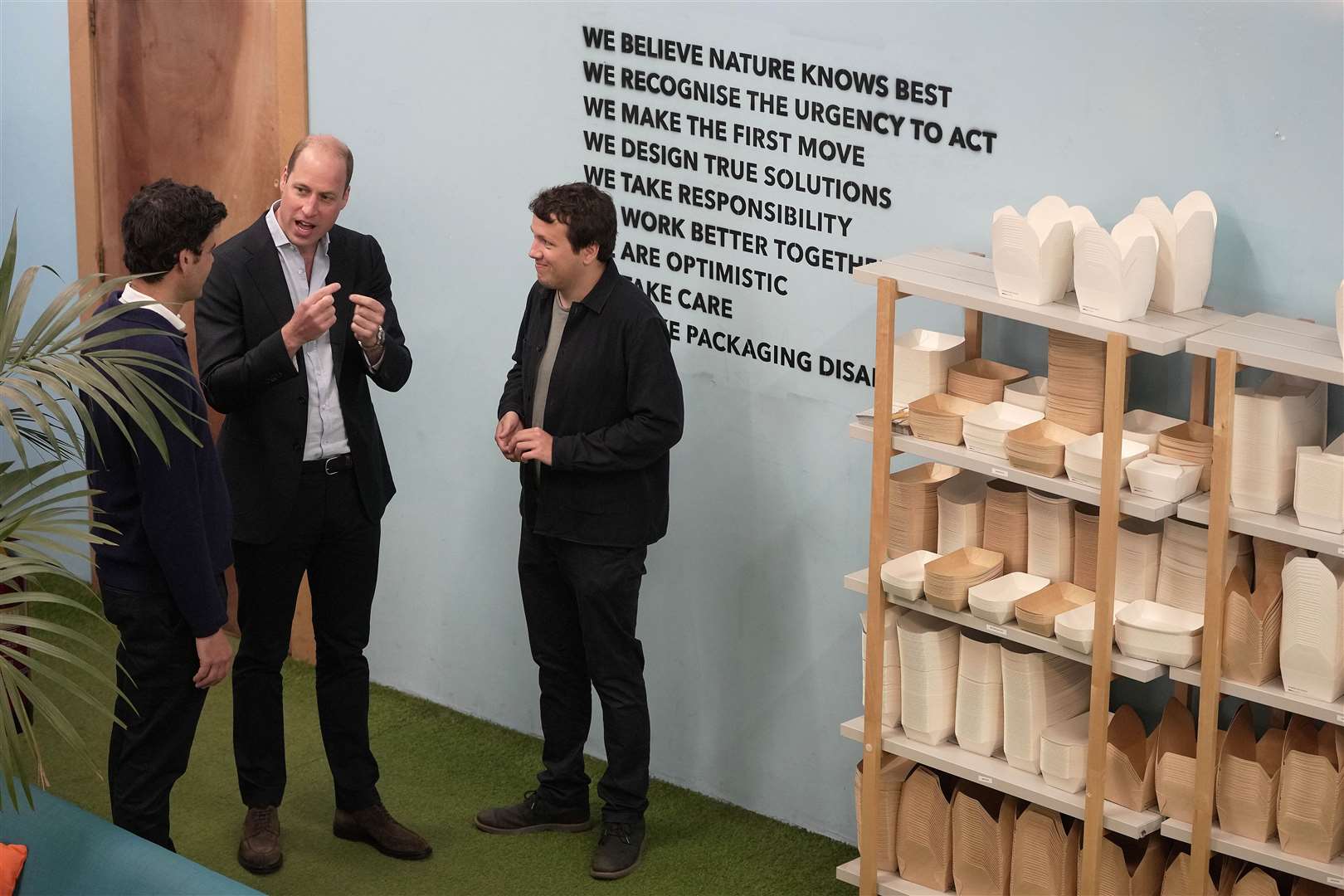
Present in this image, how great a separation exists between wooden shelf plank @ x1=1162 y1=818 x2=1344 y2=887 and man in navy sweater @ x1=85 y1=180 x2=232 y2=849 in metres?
2.03

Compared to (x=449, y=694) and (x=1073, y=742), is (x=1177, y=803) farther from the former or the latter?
(x=449, y=694)

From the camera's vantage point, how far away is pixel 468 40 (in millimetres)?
4523

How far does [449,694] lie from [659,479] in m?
1.42

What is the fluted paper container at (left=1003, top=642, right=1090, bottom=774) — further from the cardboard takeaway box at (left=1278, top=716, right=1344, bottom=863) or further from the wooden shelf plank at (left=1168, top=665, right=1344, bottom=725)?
the cardboard takeaway box at (left=1278, top=716, right=1344, bottom=863)

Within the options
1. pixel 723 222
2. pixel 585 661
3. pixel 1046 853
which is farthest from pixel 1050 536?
pixel 585 661

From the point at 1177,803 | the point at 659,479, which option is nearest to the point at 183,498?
the point at 659,479

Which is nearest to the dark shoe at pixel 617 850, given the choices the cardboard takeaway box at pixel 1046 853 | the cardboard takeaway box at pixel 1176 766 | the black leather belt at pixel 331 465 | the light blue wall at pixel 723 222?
the light blue wall at pixel 723 222

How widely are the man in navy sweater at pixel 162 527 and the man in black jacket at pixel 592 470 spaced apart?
0.78m

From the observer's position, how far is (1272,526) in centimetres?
308

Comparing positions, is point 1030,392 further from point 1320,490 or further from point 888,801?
point 888,801

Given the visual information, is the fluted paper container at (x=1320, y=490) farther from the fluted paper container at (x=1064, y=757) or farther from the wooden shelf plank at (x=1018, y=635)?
the fluted paper container at (x=1064, y=757)

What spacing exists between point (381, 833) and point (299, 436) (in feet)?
3.58

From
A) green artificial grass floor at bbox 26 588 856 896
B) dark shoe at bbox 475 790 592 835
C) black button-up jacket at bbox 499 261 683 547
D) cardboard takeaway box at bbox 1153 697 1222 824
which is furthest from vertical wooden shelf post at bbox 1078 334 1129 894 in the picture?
dark shoe at bbox 475 790 592 835

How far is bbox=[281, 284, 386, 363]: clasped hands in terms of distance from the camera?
140 inches
